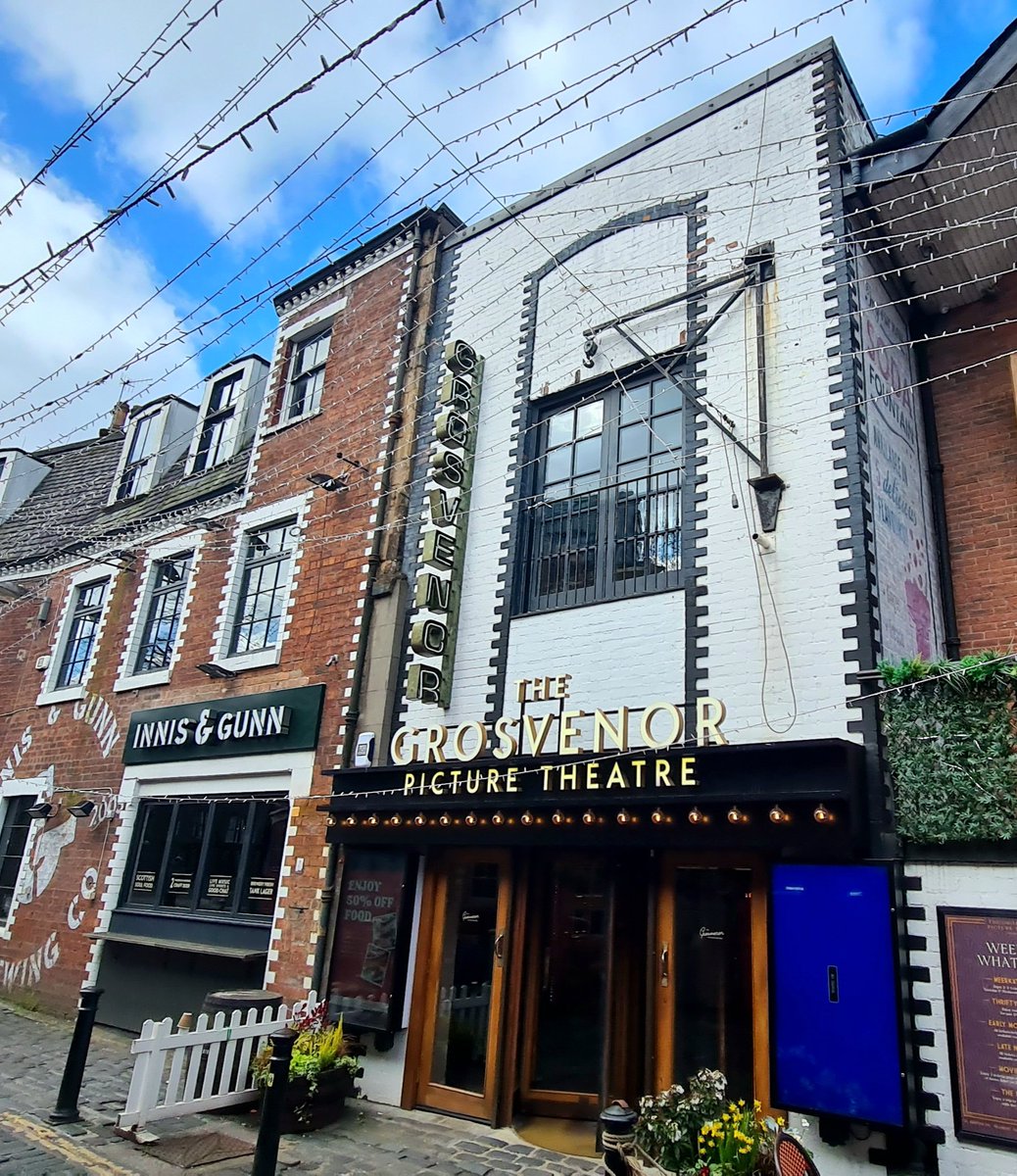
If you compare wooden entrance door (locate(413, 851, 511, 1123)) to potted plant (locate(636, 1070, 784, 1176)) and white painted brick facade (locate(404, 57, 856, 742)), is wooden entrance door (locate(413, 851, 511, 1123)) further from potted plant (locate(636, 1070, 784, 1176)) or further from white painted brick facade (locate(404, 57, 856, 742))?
potted plant (locate(636, 1070, 784, 1176))

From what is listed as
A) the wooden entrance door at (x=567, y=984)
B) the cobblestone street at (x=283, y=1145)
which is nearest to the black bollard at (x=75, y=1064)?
the cobblestone street at (x=283, y=1145)

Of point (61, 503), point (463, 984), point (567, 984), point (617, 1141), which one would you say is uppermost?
point (61, 503)

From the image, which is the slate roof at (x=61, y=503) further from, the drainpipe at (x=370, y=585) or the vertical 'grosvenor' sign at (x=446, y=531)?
the vertical 'grosvenor' sign at (x=446, y=531)

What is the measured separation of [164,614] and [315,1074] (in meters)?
8.37

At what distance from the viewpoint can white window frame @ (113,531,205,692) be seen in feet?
41.4

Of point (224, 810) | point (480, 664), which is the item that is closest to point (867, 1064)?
point (480, 664)

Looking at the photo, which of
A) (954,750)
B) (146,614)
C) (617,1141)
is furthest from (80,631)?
(954,750)

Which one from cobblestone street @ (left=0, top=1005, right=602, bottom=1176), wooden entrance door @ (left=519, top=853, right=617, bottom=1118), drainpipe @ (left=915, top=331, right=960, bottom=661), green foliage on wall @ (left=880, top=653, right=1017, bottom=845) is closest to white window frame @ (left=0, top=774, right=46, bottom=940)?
cobblestone street @ (left=0, top=1005, right=602, bottom=1176)

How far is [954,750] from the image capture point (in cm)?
564

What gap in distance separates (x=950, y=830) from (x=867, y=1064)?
1.60 metres

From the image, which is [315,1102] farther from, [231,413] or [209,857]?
[231,413]

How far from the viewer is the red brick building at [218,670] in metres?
10.1

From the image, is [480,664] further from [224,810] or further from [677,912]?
[224,810]

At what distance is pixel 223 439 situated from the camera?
14688mm
